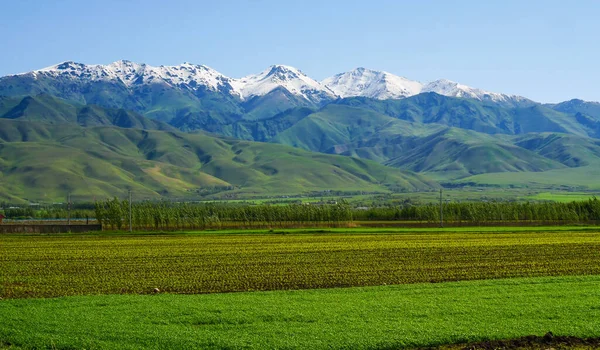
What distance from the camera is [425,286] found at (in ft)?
126

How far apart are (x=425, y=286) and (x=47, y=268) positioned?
27.1 meters

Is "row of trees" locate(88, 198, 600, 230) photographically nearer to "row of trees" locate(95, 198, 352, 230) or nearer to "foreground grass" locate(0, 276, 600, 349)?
"row of trees" locate(95, 198, 352, 230)

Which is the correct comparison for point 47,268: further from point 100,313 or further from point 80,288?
point 100,313

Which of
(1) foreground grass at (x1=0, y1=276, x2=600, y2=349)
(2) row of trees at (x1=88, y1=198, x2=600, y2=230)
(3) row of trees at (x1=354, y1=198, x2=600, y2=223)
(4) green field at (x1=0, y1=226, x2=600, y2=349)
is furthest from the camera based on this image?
(3) row of trees at (x1=354, y1=198, x2=600, y2=223)

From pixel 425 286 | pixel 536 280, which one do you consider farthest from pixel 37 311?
pixel 536 280

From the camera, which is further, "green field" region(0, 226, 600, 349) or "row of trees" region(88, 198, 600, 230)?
"row of trees" region(88, 198, 600, 230)

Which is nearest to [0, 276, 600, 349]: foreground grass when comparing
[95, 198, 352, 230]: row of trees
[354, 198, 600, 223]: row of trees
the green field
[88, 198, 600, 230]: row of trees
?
the green field

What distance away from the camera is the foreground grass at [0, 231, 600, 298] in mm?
40969

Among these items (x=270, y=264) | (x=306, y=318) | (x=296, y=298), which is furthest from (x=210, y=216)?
(x=306, y=318)

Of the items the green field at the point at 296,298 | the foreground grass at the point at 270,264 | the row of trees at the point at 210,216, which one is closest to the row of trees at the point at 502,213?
the row of trees at the point at 210,216

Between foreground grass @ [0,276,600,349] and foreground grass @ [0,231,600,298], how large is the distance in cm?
477

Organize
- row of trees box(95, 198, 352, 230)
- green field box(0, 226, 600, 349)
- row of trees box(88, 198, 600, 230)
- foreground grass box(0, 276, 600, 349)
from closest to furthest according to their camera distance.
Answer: foreground grass box(0, 276, 600, 349) → green field box(0, 226, 600, 349) → row of trees box(95, 198, 352, 230) → row of trees box(88, 198, 600, 230)

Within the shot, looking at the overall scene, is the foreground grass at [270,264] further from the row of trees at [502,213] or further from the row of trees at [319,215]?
the row of trees at [502,213]

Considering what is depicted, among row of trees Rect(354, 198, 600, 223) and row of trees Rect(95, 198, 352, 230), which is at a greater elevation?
row of trees Rect(95, 198, 352, 230)
